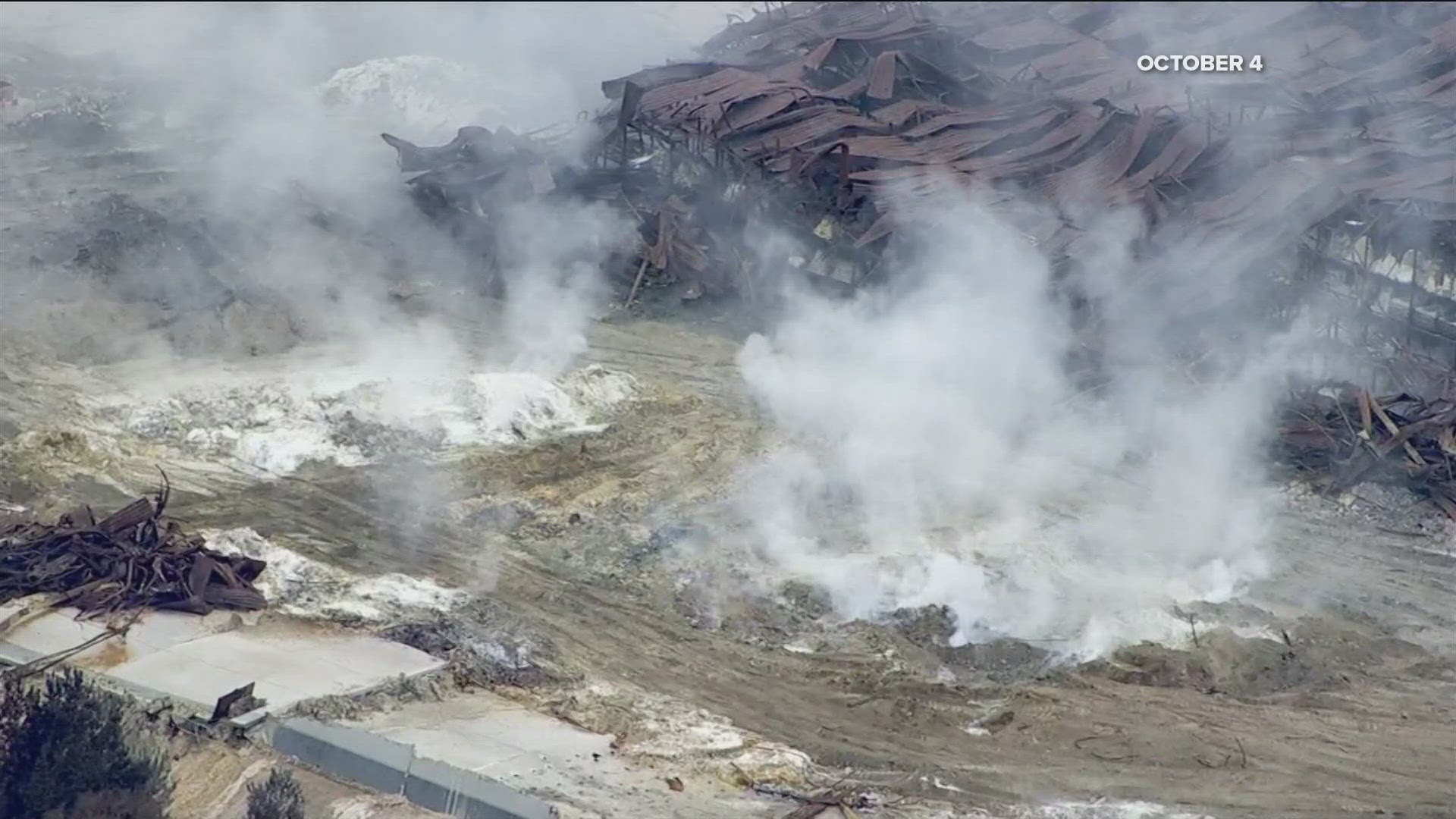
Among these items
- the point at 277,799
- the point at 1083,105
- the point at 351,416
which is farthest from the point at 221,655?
the point at 1083,105

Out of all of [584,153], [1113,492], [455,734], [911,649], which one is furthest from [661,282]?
[455,734]

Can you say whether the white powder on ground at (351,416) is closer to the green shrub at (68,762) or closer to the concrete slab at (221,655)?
the concrete slab at (221,655)

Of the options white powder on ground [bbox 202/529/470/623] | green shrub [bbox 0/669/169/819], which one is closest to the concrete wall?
green shrub [bbox 0/669/169/819]

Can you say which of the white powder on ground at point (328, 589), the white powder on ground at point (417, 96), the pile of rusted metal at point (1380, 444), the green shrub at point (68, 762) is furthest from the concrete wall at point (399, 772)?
the white powder on ground at point (417, 96)

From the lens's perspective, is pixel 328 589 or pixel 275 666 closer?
pixel 275 666

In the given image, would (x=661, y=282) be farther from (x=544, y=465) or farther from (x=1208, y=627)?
(x=1208, y=627)

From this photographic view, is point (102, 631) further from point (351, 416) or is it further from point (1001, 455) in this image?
point (1001, 455)
